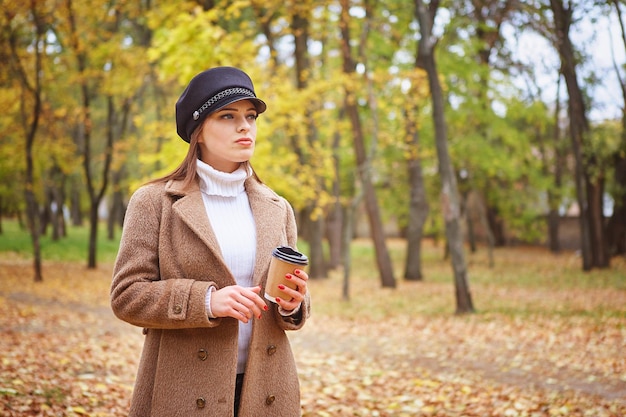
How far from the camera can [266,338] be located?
7.68 feet

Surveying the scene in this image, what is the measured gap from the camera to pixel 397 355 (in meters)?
8.91

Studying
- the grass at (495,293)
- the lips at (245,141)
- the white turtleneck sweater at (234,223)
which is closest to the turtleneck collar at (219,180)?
the white turtleneck sweater at (234,223)

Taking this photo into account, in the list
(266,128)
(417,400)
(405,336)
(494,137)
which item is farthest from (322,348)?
(494,137)

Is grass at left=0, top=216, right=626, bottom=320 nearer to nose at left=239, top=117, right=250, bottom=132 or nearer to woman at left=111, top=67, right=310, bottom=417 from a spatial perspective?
woman at left=111, top=67, right=310, bottom=417

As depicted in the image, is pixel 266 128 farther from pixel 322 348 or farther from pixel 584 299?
pixel 584 299

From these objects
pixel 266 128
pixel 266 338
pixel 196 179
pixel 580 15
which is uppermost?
pixel 580 15

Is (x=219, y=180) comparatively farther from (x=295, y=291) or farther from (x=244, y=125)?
(x=295, y=291)

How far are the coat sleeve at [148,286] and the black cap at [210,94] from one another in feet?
1.17

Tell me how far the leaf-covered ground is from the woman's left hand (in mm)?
3660

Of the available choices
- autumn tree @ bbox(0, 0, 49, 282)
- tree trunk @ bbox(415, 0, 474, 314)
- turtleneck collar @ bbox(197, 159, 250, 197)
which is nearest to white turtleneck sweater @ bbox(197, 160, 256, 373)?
turtleneck collar @ bbox(197, 159, 250, 197)

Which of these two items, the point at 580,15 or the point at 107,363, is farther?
the point at 580,15

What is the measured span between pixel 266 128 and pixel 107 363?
19.0 feet

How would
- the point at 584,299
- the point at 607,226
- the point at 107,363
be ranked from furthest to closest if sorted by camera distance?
the point at 607,226 < the point at 584,299 < the point at 107,363

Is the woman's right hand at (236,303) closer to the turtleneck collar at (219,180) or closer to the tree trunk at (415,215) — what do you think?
the turtleneck collar at (219,180)
